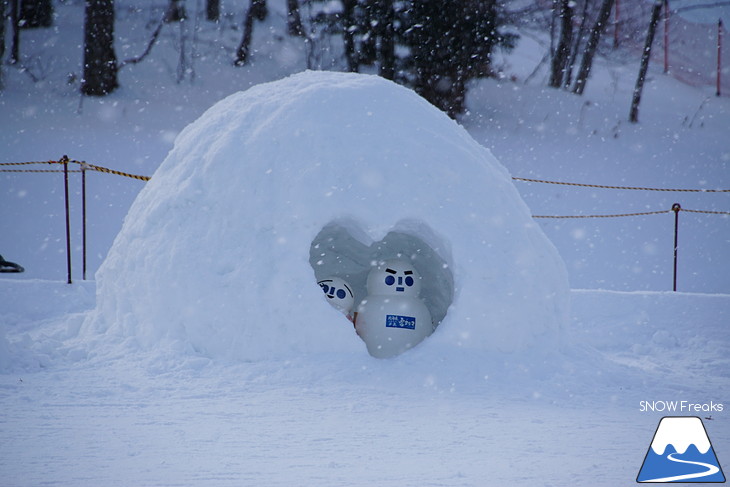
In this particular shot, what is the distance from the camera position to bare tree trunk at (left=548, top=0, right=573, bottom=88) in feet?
66.7

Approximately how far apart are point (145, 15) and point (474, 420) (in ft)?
67.2

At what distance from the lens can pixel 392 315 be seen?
587 centimetres

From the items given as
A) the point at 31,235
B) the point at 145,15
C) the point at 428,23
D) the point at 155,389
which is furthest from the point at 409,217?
the point at 145,15

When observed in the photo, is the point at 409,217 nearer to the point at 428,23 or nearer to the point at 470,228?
the point at 470,228

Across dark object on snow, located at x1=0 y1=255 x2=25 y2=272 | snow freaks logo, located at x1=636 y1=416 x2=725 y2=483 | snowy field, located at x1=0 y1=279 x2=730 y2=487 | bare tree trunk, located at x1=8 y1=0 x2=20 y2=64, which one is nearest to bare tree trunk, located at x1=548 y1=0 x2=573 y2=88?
bare tree trunk, located at x1=8 y1=0 x2=20 y2=64

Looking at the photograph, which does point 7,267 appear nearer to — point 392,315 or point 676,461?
point 392,315

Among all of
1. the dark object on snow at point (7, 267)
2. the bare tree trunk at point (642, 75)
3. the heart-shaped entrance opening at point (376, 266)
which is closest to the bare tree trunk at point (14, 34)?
the dark object on snow at point (7, 267)

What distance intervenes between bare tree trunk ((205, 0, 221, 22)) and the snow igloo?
1700 centimetres

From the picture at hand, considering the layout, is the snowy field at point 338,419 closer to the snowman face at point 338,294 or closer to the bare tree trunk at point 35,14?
the snowman face at point 338,294

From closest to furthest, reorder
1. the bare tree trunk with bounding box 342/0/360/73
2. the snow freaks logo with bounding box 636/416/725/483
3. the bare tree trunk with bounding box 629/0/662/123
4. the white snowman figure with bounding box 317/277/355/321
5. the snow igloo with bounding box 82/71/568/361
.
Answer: the snow freaks logo with bounding box 636/416/725/483 → the snow igloo with bounding box 82/71/568/361 → the white snowman figure with bounding box 317/277/355/321 → the bare tree trunk with bounding box 342/0/360/73 → the bare tree trunk with bounding box 629/0/662/123

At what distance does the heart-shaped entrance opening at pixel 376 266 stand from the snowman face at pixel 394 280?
0.06 feet

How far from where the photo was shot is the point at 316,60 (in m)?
18.3

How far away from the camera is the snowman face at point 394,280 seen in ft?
19.9

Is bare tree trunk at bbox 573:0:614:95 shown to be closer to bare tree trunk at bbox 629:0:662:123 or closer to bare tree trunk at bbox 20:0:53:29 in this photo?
bare tree trunk at bbox 629:0:662:123
